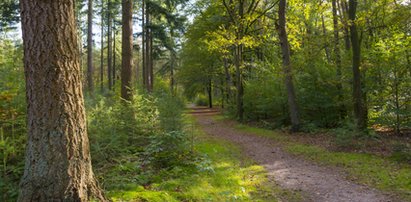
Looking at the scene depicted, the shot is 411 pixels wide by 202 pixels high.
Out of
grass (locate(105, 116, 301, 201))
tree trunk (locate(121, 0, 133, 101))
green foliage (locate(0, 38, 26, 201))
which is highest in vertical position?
tree trunk (locate(121, 0, 133, 101))

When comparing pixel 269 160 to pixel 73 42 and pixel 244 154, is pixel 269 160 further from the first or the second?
pixel 73 42

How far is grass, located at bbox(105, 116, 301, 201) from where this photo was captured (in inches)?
185

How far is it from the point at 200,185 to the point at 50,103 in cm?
316

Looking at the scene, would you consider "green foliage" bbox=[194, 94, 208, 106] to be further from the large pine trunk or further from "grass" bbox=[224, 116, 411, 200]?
the large pine trunk

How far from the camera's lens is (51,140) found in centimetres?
334

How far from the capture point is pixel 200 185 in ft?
18.4

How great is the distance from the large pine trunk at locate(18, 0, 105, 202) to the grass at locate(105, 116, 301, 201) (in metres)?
1.01

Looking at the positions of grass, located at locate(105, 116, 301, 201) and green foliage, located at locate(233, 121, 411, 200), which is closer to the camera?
grass, located at locate(105, 116, 301, 201)

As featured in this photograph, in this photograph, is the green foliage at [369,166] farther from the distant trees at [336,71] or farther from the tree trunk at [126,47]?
the tree trunk at [126,47]

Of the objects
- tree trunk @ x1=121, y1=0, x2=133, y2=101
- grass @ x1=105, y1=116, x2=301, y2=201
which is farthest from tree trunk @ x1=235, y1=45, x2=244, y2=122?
grass @ x1=105, y1=116, x2=301, y2=201

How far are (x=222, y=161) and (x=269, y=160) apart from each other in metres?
1.39

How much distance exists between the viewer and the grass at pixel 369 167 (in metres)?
6.04

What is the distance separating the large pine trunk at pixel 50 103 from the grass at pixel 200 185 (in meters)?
1.01

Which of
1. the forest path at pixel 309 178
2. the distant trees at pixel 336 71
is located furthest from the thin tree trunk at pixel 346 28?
the forest path at pixel 309 178
